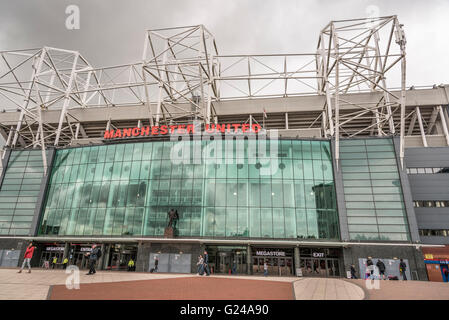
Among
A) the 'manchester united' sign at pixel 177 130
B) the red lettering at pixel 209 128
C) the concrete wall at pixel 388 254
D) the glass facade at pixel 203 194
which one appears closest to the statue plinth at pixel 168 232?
the glass facade at pixel 203 194

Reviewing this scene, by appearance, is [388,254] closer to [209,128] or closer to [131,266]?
[209,128]

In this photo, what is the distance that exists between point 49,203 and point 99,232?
33.4ft

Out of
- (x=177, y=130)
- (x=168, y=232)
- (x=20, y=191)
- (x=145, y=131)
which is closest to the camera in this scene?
(x=168, y=232)

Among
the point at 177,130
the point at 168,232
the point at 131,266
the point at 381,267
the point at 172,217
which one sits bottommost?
the point at 131,266

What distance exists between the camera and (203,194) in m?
33.6

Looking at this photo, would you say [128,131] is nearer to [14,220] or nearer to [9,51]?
[14,220]

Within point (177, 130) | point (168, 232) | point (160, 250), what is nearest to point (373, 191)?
point (168, 232)

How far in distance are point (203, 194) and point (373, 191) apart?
20.8 metres

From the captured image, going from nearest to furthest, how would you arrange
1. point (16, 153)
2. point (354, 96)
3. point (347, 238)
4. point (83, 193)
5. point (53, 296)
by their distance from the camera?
point (53, 296) → point (347, 238) → point (83, 193) → point (16, 153) → point (354, 96)

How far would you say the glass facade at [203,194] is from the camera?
105 feet

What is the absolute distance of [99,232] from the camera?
34.2m

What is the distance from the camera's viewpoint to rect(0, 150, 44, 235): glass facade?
37531 millimetres

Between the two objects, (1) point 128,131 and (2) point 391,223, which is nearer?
(2) point 391,223
